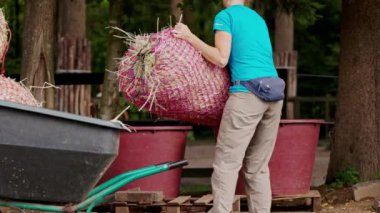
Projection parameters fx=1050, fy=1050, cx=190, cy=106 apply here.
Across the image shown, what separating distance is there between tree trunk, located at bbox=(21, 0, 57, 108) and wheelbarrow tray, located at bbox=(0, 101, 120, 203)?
15.5ft

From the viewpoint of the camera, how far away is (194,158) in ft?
65.4

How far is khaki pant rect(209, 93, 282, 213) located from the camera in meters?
7.27

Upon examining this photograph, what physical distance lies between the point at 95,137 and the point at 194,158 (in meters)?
14.0

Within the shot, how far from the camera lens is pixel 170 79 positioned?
716cm

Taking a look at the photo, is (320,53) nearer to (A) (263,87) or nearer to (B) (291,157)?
(B) (291,157)

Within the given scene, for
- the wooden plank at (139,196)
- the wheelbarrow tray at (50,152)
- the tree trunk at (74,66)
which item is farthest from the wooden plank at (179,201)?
the tree trunk at (74,66)

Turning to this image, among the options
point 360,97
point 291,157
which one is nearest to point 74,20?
point 360,97

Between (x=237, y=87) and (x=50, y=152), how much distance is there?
5.91 ft

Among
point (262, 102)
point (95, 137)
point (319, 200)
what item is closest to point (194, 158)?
point (319, 200)

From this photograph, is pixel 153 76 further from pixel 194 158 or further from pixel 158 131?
pixel 194 158

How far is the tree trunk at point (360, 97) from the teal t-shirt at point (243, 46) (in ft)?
13.2

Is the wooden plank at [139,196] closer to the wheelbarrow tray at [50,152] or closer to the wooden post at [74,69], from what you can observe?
the wheelbarrow tray at [50,152]

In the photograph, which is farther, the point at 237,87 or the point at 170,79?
the point at 237,87

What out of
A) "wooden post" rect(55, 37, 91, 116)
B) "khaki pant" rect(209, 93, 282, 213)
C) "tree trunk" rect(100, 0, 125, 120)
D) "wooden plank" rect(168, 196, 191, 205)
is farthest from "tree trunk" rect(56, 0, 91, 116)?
"khaki pant" rect(209, 93, 282, 213)
